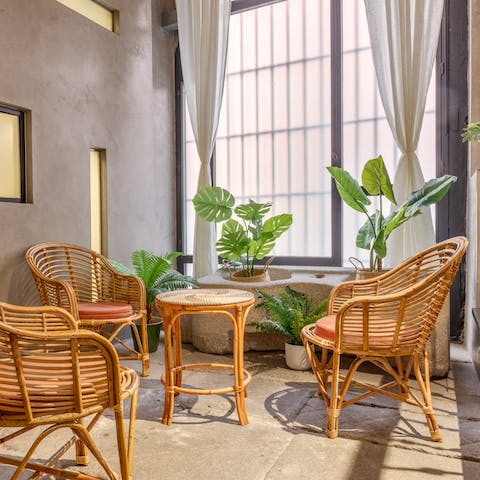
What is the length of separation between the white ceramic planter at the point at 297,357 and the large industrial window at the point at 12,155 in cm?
213

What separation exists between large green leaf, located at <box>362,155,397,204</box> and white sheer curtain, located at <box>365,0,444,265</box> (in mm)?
456

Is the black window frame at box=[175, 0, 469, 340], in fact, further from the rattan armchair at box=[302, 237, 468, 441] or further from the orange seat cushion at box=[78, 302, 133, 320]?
the orange seat cushion at box=[78, 302, 133, 320]

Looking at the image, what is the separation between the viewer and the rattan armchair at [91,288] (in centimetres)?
302

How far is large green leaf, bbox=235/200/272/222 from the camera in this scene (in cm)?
380

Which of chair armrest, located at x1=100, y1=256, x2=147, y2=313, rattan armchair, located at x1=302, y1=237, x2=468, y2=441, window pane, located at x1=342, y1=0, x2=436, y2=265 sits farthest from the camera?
window pane, located at x1=342, y1=0, x2=436, y2=265

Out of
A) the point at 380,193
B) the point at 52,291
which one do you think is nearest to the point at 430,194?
the point at 380,193

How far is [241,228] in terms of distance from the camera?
3873 millimetres

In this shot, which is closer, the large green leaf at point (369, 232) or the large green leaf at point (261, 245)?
the large green leaf at point (369, 232)

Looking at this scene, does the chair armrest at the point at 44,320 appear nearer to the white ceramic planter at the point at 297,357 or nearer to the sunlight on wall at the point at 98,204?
the white ceramic planter at the point at 297,357

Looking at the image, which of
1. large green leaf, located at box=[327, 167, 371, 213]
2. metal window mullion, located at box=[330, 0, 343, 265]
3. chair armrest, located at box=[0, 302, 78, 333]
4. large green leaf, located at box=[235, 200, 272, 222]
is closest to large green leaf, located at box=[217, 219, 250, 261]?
large green leaf, located at box=[235, 200, 272, 222]

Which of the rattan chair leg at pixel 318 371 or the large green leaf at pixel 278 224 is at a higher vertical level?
the large green leaf at pixel 278 224

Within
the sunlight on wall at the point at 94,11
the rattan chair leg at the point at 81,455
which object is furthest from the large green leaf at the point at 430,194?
the sunlight on wall at the point at 94,11

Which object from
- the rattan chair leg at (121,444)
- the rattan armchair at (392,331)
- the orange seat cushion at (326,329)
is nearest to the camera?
the rattan chair leg at (121,444)

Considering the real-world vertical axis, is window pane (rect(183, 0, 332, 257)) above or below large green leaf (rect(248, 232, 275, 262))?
above
